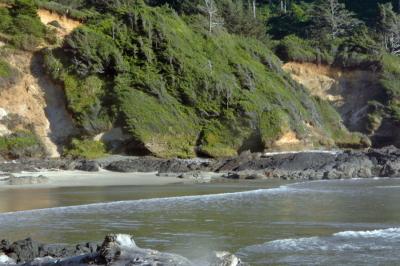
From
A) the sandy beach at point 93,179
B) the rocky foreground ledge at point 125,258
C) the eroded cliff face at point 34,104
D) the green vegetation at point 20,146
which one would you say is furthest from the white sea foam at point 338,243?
Answer: the eroded cliff face at point 34,104

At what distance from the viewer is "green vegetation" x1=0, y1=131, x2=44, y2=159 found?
99.0 feet

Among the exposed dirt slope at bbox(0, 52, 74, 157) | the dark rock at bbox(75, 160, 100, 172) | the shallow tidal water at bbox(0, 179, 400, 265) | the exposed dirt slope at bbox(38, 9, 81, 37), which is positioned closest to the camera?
the shallow tidal water at bbox(0, 179, 400, 265)

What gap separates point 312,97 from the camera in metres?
45.1

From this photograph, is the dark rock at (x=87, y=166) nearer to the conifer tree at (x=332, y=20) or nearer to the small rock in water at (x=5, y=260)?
the small rock in water at (x=5, y=260)

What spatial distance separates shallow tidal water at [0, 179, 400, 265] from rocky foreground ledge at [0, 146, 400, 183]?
19.2 feet

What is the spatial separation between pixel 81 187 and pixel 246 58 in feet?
68.4

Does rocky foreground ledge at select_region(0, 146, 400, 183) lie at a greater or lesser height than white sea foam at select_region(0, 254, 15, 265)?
lesser

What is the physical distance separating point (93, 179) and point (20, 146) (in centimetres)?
618

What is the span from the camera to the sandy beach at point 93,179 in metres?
24.0

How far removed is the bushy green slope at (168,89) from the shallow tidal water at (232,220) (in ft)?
34.4

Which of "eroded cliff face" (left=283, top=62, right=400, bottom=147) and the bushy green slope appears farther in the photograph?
"eroded cliff face" (left=283, top=62, right=400, bottom=147)

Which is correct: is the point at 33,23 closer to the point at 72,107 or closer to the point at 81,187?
the point at 72,107

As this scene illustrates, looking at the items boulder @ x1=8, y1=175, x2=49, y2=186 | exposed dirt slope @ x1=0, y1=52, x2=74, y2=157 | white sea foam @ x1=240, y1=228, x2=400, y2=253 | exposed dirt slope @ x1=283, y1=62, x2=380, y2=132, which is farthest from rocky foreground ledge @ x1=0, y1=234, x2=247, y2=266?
exposed dirt slope @ x1=283, y1=62, x2=380, y2=132

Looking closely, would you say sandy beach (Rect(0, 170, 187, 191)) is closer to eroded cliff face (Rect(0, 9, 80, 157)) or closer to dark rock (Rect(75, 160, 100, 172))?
dark rock (Rect(75, 160, 100, 172))
